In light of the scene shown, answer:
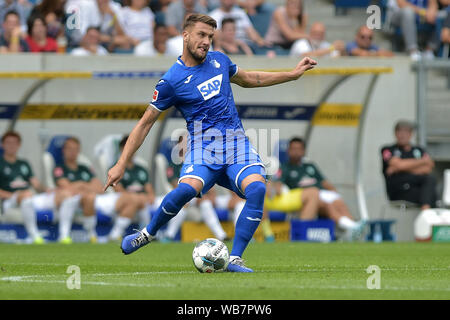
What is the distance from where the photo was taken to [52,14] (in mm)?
18047

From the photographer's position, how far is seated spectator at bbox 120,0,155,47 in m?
18.4

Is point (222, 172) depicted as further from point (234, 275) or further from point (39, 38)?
point (39, 38)

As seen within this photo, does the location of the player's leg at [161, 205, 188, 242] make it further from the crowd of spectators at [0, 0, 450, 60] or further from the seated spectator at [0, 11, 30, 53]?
the seated spectator at [0, 11, 30, 53]

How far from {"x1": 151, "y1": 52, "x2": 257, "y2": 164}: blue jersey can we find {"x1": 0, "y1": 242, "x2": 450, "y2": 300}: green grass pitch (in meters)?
0.97

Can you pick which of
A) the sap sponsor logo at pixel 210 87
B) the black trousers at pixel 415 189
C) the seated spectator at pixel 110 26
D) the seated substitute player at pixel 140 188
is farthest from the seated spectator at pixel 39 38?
the sap sponsor logo at pixel 210 87

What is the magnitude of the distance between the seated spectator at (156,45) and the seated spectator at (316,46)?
216 centimetres

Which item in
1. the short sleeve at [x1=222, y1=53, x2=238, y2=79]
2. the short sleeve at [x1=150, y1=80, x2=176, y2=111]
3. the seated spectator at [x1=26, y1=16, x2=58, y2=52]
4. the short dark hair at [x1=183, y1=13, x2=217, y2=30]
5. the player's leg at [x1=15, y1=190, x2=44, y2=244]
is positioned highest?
the short dark hair at [x1=183, y1=13, x2=217, y2=30]

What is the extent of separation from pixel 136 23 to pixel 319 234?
16.5 feet

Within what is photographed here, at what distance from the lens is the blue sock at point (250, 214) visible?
822 centimetres

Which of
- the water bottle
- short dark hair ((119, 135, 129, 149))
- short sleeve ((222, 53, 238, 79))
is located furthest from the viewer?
the water bottle

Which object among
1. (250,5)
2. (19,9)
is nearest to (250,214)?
(19,9)

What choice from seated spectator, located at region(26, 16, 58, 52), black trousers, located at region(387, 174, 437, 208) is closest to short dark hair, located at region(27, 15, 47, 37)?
seated spectator, located at region(26, 16, 58, 52)

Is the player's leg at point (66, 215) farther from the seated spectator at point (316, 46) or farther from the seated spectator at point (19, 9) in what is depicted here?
the seated spectator at point (316, 46)

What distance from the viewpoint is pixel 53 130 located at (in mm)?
17328
